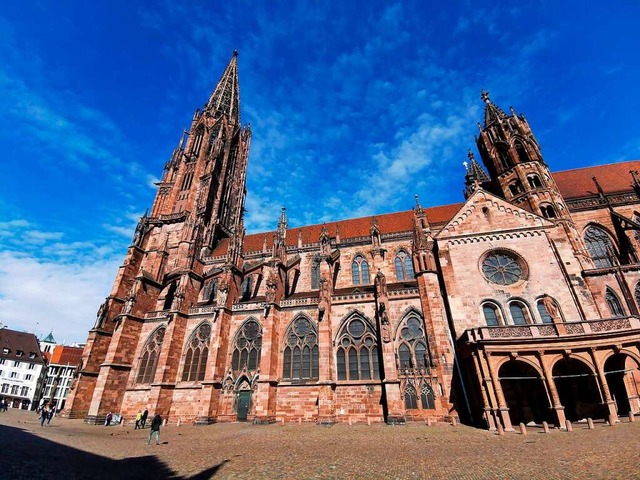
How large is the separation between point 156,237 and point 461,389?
29.5 metres

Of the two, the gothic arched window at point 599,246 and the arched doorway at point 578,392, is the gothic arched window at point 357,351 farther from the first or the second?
the gothic arched window at point 599,246

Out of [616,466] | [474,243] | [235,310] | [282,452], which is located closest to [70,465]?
[282,452]

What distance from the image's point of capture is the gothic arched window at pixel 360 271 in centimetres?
2466

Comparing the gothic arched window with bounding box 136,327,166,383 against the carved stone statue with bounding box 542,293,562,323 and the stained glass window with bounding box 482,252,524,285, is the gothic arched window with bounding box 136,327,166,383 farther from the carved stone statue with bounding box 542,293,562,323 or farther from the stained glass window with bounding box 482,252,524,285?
the carved stone statue with bounding box 542,293,562,323

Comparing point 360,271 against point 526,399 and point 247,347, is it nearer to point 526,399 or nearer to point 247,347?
point 247,347

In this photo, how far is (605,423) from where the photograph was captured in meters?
12.7

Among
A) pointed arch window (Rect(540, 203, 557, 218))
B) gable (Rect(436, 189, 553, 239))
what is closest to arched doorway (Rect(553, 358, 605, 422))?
gable (Rect(436, 189, 553, 239))

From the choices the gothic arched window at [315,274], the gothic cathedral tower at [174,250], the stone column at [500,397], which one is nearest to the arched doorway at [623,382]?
the stone column at [500,397]

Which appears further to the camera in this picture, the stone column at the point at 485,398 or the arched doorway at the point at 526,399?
the arched doorway at the point at 526,399

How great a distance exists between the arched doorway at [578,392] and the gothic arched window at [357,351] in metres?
8.87

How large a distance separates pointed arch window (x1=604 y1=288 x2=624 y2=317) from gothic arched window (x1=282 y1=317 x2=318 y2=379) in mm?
17471

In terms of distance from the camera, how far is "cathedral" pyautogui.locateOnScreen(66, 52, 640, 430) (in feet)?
47.6

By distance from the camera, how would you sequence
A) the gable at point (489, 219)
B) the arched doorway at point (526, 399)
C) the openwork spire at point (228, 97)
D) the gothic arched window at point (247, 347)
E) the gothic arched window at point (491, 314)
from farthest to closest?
the openwork spire at point (228, 97) < the gothic arched window at point (247, 347) < the gable at point (489, 219) < the gothic arched window at point (491, 314) < the arched doorway at point (526, 399)

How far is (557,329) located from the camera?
13.9 m
